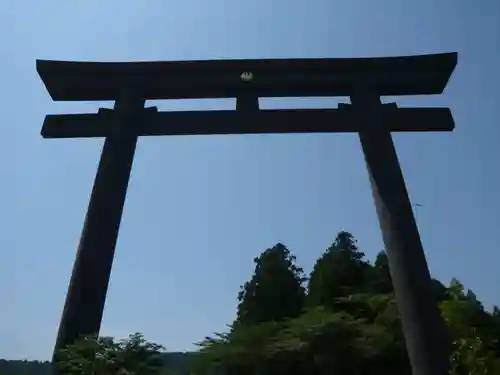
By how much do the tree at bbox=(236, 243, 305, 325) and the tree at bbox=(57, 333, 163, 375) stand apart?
15242 millimetres

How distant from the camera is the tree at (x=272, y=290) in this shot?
836 inches

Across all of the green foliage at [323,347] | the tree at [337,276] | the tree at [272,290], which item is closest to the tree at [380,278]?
the tree at [337,276]

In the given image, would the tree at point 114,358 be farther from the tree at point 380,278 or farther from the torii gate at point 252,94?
the tree at point 380,278

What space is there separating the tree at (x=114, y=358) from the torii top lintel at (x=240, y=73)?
12.8 feet

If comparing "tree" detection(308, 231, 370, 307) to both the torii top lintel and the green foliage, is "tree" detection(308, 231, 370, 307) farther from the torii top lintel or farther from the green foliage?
the torii top lintel

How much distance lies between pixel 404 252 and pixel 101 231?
3.58m

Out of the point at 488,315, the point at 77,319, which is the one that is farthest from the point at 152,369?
the point at 488,315

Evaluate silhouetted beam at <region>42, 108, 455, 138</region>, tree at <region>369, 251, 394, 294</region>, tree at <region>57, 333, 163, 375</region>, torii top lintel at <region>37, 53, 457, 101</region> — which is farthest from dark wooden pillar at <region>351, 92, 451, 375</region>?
tree at <region>369, 251, 394, 294</region>

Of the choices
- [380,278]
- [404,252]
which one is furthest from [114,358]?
[380,278]

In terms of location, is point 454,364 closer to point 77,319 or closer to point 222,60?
point 77,319

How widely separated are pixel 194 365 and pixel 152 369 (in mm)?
1875

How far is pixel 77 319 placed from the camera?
6.35m

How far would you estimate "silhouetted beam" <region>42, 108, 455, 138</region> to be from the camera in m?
7.97

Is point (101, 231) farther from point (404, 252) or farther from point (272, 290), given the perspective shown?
Result: point (272, 290)
